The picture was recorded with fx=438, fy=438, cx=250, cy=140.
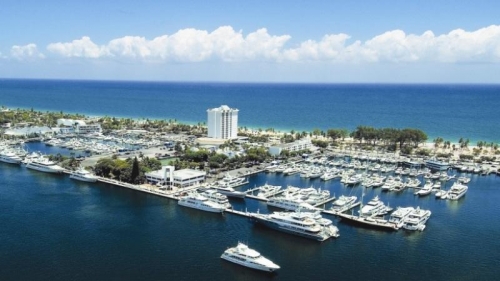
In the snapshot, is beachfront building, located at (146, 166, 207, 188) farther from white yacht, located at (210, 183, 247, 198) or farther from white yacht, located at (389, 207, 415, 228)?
white yacht, located at (389, 207, 415, 228)

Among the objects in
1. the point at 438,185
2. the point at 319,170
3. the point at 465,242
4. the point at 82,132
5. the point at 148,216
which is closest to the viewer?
the point at 465,242

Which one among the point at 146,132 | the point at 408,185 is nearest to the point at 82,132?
the point at 146,132

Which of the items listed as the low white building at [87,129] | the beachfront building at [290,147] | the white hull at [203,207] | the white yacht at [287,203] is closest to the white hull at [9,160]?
the low white building at [87,129]

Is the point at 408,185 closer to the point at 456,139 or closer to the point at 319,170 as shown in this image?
the point at 319,170

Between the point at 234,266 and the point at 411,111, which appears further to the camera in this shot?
the point at 411,111

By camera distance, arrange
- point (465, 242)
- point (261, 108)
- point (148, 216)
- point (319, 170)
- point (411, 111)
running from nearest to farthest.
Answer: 1. point (465, 242)
2. point (148, 216)
3. point (319, 170)
4. point (411, 111)
5. point (261, 108)

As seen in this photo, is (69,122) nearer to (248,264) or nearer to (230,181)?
(230,181)

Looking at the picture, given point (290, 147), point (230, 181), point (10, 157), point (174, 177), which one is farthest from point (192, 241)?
point (10, 157)
